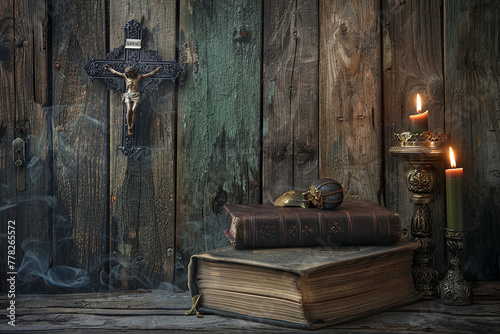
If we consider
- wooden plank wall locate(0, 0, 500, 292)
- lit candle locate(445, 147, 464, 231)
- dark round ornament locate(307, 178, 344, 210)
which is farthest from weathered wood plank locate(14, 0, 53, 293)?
lit candle locate(445, 147, 464, 231)

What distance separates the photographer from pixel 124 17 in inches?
61.3

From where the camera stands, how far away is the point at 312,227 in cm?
133

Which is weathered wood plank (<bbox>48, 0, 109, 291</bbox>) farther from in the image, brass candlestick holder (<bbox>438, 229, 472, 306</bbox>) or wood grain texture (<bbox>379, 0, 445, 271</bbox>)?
brass candlestick holder (<bbox>438, 229, 472, 306</bbox>)

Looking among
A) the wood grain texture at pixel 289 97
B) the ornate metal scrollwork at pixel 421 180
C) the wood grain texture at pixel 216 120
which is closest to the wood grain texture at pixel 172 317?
the wood grain texture at pixel 216 120

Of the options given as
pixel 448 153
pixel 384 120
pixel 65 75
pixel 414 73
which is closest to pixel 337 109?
pixel 384 120

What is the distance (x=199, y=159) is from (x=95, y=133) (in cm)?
34

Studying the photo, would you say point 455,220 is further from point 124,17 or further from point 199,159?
point 124,17

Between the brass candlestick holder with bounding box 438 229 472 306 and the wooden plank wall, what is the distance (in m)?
0.19

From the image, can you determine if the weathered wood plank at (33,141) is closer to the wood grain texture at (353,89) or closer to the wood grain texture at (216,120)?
the wood grain texture at (216,120)

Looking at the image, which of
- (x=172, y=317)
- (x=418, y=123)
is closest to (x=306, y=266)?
(x=172, y=317)

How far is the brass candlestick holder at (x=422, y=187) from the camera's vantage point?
4.78 feet

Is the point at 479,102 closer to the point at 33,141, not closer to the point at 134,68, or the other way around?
the point at 134,68

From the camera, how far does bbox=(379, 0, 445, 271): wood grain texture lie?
1580 mm

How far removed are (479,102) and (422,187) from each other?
0.36m
